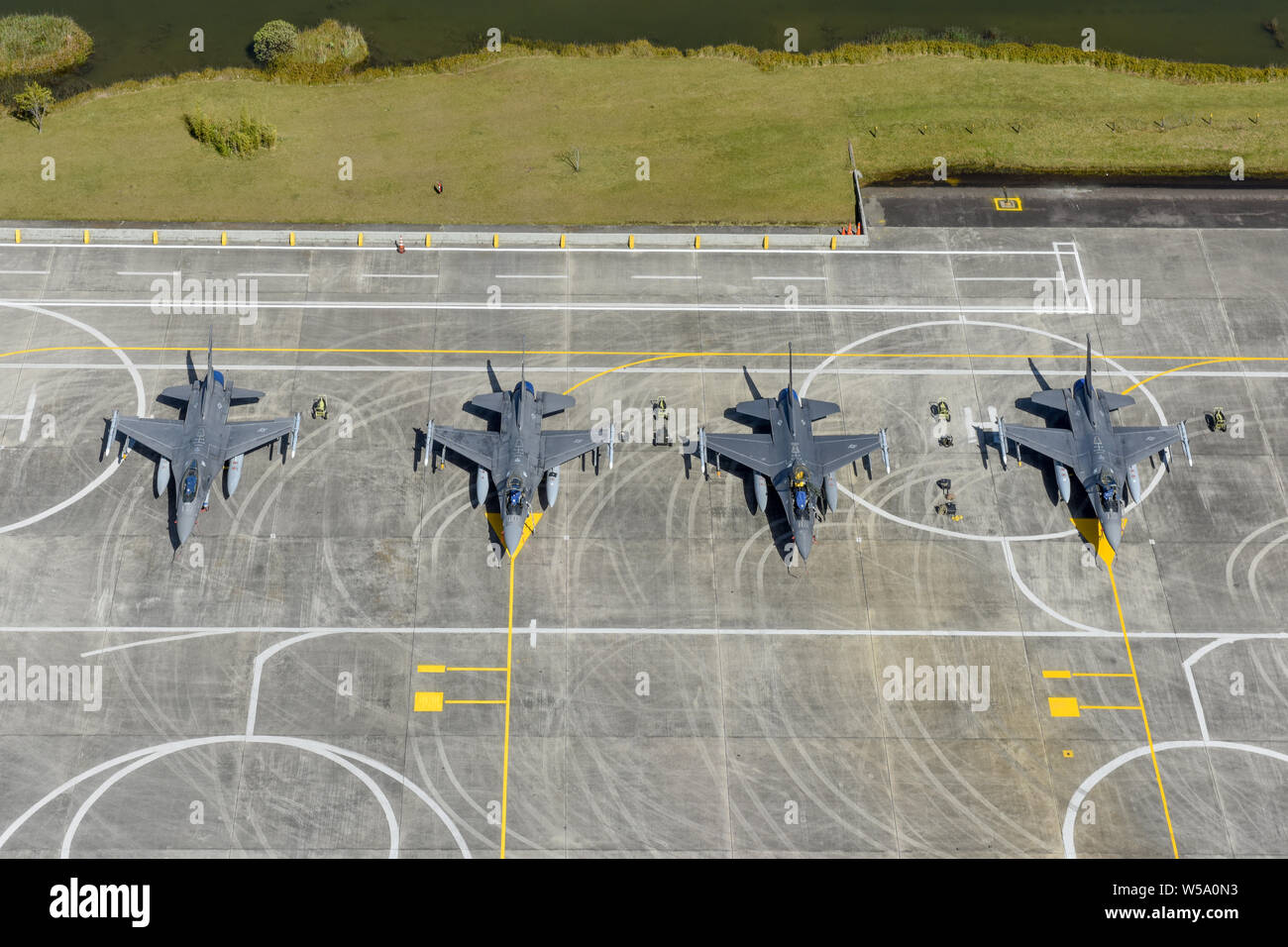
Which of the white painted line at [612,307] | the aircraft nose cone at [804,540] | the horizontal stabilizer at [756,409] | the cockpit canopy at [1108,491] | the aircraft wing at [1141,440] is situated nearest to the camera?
the aircraft nose cone at [804,540]

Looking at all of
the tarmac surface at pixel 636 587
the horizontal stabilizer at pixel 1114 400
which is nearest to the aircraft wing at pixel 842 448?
the tarmac surface at pixel 636 587

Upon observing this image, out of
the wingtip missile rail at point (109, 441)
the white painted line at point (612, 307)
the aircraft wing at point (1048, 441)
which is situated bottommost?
the aircraft wing at point (1048, 441)

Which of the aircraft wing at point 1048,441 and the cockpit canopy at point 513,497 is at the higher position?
the aircraft wing at point 1048,441

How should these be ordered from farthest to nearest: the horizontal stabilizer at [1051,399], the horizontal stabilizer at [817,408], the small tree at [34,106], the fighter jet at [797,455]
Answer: the small tree at [34,106]
the horizontal stabilizer at [1051,399]
the horizontal stabilizer at [817,408]
the fighter jet at [797,455]

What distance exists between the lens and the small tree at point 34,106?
76625mm

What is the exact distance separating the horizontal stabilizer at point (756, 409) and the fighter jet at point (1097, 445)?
1574cm

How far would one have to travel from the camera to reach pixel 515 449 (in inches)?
2226

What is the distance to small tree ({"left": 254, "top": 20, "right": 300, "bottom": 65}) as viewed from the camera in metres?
82.4

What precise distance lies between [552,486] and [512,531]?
166 inches

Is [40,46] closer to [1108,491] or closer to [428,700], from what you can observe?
[428,700]

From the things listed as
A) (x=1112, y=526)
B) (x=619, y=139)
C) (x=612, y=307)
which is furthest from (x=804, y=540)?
(x=619, y=139)

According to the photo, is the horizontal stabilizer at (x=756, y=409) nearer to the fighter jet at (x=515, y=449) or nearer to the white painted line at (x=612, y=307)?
the fighter jet at (x=515, y=449)

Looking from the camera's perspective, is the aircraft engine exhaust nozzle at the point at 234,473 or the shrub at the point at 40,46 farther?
the shrub at the point at 40,46

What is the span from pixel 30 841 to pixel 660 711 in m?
35.2
